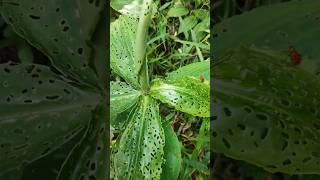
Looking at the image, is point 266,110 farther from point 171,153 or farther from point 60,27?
point 60,27

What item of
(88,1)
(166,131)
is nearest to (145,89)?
(166,131)

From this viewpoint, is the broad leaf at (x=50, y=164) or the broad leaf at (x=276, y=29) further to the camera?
the broad leaf at (x=50, y=164)

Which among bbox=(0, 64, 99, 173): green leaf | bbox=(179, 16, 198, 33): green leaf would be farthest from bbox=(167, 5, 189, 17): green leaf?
bbox=(0, 64, 99, 173): green leaf

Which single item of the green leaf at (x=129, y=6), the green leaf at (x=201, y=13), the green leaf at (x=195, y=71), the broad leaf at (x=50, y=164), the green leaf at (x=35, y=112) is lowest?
the broad leaf at (x=50, y=164)

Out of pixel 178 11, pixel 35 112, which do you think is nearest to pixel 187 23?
pixel 178 11

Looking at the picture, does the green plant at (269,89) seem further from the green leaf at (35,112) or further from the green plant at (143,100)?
the green leaf at (35,112)

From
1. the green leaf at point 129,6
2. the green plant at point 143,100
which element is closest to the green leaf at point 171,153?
the green plant at point 143,100

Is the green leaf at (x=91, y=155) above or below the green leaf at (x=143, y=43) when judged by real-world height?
below
